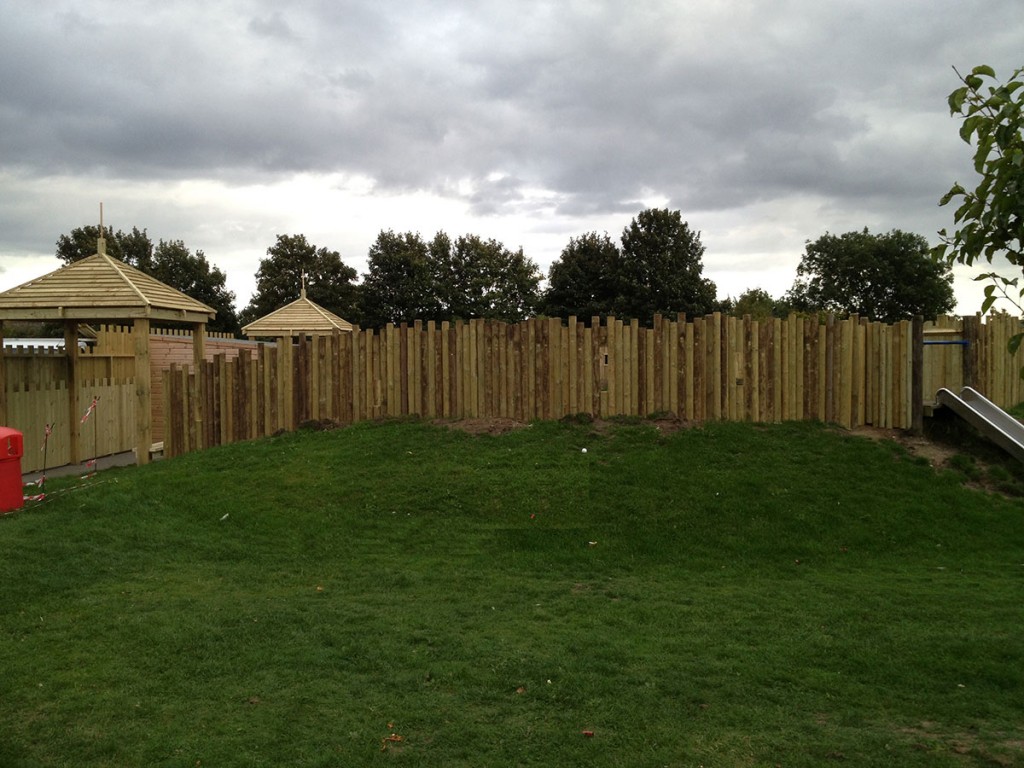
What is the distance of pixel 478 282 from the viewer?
48656mm

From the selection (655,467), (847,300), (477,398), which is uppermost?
(847,300)

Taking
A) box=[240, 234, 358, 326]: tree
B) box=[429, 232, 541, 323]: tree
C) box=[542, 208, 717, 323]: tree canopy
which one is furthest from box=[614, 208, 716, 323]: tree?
box=[240, 234, 358, 326]: tree

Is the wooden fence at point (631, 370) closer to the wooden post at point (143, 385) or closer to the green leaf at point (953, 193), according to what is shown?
the wooden post at point (143, 385)

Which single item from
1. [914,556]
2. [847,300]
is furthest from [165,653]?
[847,300]

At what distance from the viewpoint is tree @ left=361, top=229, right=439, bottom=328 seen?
1820 inches

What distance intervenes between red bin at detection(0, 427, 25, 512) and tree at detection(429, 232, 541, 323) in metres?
37.4

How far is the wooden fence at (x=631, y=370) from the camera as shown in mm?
11977

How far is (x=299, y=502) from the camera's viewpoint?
10.1 m

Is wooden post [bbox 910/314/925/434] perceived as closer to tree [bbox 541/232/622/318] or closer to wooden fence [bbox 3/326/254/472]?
wooden fence [bbox 3/326/254/472]

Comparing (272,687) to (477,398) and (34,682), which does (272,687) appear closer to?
(34,682)

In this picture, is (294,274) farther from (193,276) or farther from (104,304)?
(104,304)

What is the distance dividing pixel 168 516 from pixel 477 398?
Answer: 4.81 metres

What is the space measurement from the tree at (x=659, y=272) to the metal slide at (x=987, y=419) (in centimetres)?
3065

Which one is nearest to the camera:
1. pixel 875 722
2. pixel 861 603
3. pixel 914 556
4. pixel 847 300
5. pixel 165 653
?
pixel 875 722
